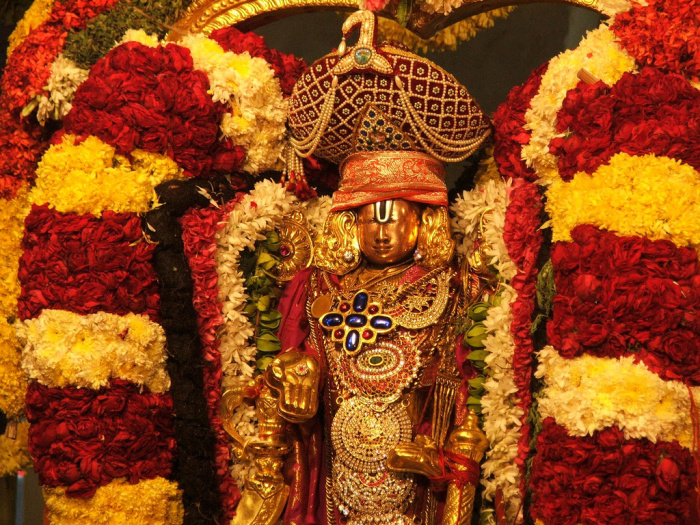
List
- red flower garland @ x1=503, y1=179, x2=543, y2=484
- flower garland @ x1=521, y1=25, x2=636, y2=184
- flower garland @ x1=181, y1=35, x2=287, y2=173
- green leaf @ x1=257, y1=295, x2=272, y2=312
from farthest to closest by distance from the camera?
green leaf @ x1=257, y1=295, x2=272, y2=312 < flower garland @ x1=181, y1=35, x2=287, y2=173 < red flower garland @ x1=503, y1=179, x2=543, y2=484 < flower garland @ x1=521, y1=25, x2=636, y2=184

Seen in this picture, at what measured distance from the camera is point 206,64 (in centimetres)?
454

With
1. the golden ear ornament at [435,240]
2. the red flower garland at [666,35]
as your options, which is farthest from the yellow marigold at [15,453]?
the red flower garland at [666,35]

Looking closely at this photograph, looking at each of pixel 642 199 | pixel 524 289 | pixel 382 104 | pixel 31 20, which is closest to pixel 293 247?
pixel 382 104

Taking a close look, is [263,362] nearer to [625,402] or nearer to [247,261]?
[247,261]

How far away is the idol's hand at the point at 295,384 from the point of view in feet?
14.3

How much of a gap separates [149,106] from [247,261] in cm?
79

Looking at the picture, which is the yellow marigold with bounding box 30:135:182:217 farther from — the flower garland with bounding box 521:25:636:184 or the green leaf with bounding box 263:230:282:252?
the flower garland with bounding box 521:25:636:184

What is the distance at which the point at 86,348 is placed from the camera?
4.19m

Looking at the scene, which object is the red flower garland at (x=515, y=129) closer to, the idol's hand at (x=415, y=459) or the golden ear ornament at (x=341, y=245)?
the golden ear ornament at (x=341, y=245)

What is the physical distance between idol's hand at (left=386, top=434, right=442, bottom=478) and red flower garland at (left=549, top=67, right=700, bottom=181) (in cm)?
120

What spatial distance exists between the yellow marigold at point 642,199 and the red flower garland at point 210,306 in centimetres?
154

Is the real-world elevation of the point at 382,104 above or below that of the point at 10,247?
above

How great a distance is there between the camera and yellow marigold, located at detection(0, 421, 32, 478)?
4.95 m

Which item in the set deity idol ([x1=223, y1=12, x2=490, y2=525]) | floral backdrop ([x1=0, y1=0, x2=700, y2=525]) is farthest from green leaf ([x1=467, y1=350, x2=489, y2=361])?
deity idol ([x1=223, y1=12, x2=490, y2=525])
